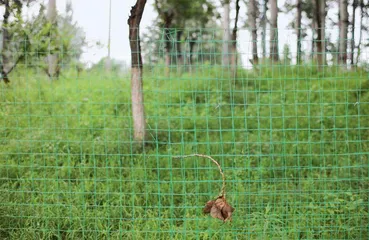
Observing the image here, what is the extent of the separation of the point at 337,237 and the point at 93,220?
2.51m

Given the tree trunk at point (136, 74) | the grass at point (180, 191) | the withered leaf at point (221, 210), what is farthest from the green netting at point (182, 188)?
the withered leaf at point (221, 210)

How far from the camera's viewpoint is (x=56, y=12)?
9.45 meters

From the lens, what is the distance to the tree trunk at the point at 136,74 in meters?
4.77

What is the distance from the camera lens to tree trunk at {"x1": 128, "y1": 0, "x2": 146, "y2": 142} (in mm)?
4773

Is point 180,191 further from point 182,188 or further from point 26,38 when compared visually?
point 26,38

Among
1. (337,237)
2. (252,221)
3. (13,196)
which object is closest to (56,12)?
(13,196)

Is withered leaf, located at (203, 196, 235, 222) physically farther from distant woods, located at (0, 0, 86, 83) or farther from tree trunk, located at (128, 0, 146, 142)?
distant woods, located at (0, 0, 86, 83)

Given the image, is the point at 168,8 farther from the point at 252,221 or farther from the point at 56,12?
the point at 252,221

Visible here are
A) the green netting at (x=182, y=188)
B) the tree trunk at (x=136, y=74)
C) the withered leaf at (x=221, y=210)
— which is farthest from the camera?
the tree trunk at (x=136, y=74)

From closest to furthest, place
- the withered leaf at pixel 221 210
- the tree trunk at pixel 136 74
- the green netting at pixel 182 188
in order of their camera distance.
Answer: the withered leaf at pixel 221 210 < the green netting at pixel 182 188 < the tree trunk at pixel 136 74

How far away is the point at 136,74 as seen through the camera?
4820 mm

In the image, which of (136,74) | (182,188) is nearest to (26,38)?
(136,74)

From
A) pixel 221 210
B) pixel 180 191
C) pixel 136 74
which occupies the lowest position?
pixel 180 191

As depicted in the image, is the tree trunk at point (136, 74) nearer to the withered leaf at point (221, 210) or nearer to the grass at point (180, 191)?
the grass at point (180, 191)
